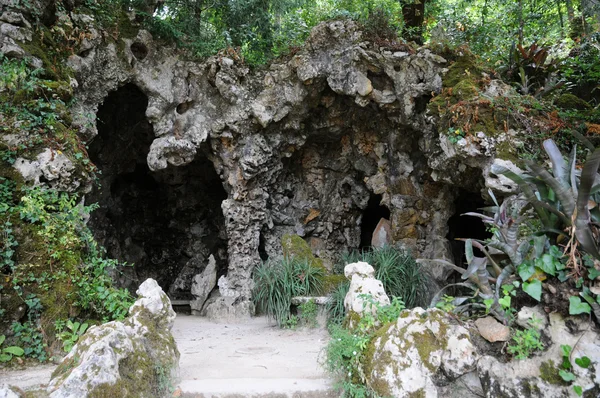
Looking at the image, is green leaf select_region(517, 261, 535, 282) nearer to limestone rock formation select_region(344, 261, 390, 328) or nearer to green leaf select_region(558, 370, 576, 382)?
green leaf select_region(558, 370, 576, 382)

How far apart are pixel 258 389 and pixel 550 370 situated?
1.87 m

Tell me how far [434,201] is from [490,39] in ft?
10.1

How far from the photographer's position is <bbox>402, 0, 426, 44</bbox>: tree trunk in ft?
24.9

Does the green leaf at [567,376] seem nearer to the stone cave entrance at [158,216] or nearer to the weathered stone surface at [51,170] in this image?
the weathered stone surface at [51,170]

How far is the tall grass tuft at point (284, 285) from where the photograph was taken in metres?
5.84

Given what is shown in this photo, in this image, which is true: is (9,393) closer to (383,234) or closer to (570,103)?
(383,234)

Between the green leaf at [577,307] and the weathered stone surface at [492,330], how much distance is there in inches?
15.1

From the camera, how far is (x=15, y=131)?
4.58 metres

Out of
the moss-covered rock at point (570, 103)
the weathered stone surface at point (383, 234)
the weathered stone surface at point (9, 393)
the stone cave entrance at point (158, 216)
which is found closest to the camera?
the weathered stone surface at point (9, 393)

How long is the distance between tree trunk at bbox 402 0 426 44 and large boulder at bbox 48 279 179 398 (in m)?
6.55

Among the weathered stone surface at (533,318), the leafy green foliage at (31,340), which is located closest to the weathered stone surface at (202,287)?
the leafy green foliage at (31,340)

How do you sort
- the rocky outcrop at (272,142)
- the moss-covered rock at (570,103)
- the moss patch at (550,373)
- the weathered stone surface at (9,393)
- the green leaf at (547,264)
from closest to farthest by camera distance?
the weathered stone surface at (9,393) < the moss patch at (550,373) < the green leaf at (547,264) < the moss-covered rock at (570,103) < the rocky outcrop at (272,142)


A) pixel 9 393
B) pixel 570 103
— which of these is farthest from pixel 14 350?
pixel 570 103

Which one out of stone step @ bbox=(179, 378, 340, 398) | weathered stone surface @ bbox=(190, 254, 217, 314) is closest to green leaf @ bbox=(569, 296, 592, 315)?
stone step @ bbox=(179, 378, 340, 398)
